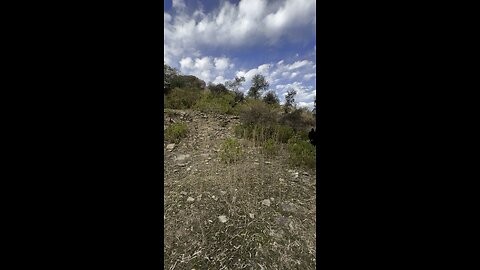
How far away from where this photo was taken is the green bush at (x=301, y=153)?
306 centimetres

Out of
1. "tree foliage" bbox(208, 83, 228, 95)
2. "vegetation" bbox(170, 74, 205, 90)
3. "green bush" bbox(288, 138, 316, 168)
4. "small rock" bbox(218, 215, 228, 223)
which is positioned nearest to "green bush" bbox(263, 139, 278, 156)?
"green bush" bbox(288, 138, 316, 168)

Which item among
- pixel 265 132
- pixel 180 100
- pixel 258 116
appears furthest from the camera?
pixel 180 100

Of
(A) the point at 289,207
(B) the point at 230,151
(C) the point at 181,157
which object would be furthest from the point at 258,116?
(A) the point at 289,207

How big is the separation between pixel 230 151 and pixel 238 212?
4.57 ft

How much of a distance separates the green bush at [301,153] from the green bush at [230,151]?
824 millimetres

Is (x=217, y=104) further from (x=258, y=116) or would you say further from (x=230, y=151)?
(x=230, y=151)

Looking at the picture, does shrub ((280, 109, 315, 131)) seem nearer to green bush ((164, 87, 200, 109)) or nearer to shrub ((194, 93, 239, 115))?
shrub ((194, 93, 239, 115))

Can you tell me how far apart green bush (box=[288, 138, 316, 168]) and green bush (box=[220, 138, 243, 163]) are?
2.70ft

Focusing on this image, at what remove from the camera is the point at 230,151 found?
3.41 m

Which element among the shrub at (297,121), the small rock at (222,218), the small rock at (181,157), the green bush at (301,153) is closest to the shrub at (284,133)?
the green bush at (301,153)

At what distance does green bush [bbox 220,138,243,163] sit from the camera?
3.22 m
